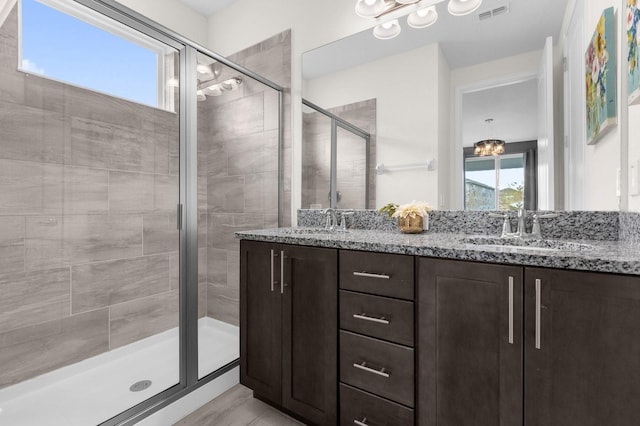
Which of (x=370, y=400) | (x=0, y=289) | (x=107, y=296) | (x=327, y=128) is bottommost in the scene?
(x=370, y=400)

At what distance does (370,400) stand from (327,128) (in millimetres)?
1633

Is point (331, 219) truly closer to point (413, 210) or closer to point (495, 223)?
point (413, 210)

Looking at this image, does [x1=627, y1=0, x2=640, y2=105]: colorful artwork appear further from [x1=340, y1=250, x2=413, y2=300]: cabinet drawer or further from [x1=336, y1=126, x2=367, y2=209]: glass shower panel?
[x1=336, y1=126, x2=367, y2=209]: glass shower panel

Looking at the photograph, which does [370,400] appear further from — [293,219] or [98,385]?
[98,385]

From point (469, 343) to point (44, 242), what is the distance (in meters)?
2.27

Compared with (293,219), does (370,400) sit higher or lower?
lower

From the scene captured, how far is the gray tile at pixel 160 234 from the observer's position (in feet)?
6.04

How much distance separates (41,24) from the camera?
5.97ft

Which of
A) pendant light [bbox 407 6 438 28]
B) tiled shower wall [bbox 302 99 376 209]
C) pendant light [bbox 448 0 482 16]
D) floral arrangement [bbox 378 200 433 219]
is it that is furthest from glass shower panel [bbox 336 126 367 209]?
pendant light [bbox 448 0 482 16]

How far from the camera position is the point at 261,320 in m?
1.62

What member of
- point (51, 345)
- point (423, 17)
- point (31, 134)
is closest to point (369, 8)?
point (423, 17)

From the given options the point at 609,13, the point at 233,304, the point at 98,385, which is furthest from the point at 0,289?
the point at 609,13

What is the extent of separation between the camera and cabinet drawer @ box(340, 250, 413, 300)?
1.18 meters

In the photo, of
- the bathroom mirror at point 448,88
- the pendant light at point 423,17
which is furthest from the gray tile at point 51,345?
the pendant light at point 423,17
